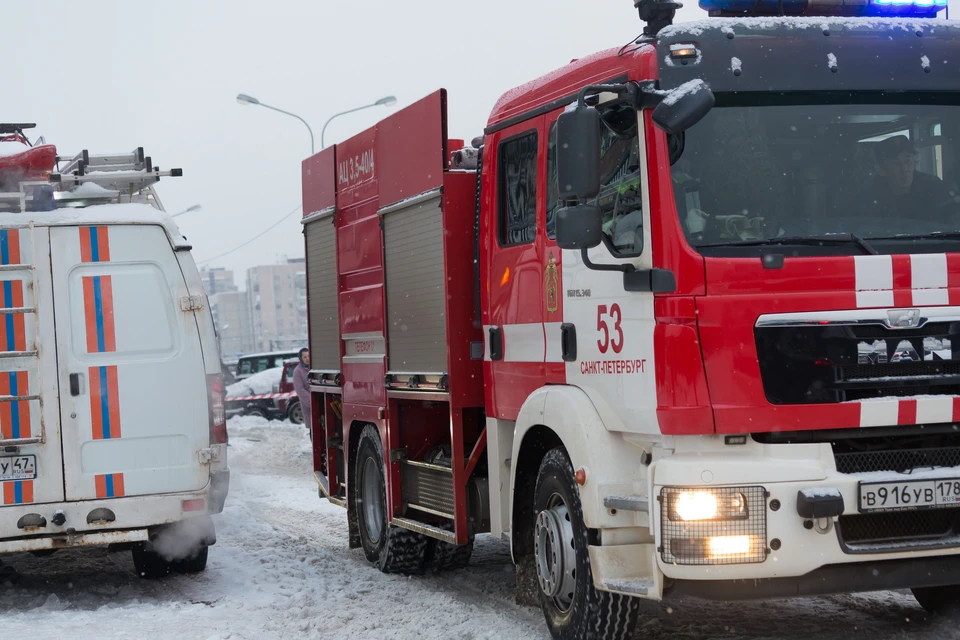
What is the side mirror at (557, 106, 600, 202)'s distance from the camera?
5.44 m

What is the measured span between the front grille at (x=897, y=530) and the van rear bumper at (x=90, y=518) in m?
4.46

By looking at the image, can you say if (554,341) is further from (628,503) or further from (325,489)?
(325,489)

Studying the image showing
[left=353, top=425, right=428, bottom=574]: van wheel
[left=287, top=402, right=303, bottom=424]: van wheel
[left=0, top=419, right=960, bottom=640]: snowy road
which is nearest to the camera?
[left=0, top=419, right=960, bottom=640]: snowy road

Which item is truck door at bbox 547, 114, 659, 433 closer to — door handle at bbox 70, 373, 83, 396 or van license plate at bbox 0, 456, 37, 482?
door handle at bbox 70, 373, 83, 396

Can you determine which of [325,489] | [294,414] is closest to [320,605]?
[325,489]

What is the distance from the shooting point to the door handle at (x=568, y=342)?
246 inches

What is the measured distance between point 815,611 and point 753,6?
321 centimetres

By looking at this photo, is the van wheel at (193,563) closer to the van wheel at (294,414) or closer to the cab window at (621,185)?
the cab window at (621,185)

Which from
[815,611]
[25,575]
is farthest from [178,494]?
[815,611]

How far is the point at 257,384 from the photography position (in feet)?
109

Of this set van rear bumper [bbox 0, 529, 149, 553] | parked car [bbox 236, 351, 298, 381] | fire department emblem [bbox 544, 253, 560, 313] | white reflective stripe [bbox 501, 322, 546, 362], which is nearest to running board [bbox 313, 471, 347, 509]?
van rear bumper [bbox 0, 529, 149, 553]

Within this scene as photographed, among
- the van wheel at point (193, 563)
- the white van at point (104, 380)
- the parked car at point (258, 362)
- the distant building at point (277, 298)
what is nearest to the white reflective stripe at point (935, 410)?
the white van at point (104, 380)

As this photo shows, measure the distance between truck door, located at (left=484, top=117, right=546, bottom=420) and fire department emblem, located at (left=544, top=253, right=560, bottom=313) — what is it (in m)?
0.10

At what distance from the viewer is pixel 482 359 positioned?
7.71 m
